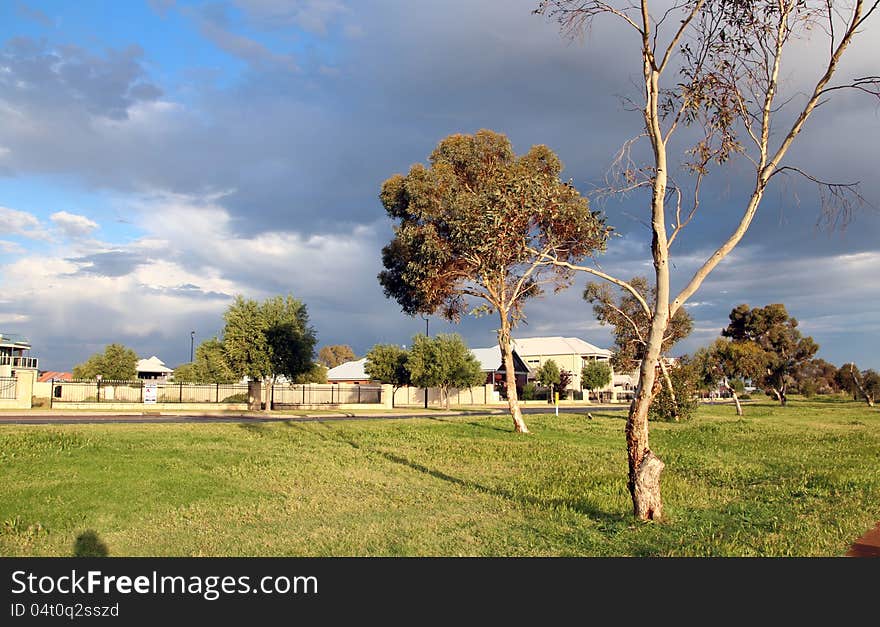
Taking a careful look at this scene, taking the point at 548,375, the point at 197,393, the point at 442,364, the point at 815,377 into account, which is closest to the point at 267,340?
the point at 197,393

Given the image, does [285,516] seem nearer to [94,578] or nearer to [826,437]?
[94,578]

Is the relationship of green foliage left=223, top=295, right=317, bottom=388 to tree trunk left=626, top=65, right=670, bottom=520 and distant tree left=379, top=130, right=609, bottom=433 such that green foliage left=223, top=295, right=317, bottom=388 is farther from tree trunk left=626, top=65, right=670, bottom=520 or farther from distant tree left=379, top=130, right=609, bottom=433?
tree trunk left=626, top=65, right=670, bottom=520

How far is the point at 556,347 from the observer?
9512 cm

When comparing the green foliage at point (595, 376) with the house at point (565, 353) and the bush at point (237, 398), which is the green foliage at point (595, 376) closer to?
the house at point (565, 353)

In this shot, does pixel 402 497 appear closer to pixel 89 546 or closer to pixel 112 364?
pixel 89 546

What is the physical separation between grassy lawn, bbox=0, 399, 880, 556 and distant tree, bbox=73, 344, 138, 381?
2046 inches

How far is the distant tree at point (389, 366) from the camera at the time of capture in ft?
211

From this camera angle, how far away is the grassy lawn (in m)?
8.97

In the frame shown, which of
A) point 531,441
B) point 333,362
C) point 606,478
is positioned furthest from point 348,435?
point 333,362

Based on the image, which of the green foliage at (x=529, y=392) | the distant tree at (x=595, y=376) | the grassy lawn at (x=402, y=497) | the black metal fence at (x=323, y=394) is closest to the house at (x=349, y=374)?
the green foliage at (x=529, y=392)

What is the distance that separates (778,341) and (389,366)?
130 ft

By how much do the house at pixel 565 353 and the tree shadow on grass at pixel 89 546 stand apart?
8044 cm

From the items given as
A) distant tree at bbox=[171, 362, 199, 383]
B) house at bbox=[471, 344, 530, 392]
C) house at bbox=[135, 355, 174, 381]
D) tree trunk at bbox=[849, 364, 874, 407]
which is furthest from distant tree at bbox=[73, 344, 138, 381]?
tree trunk at bbox=[849, 364, 874, 407]

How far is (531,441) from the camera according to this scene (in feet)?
80.0
